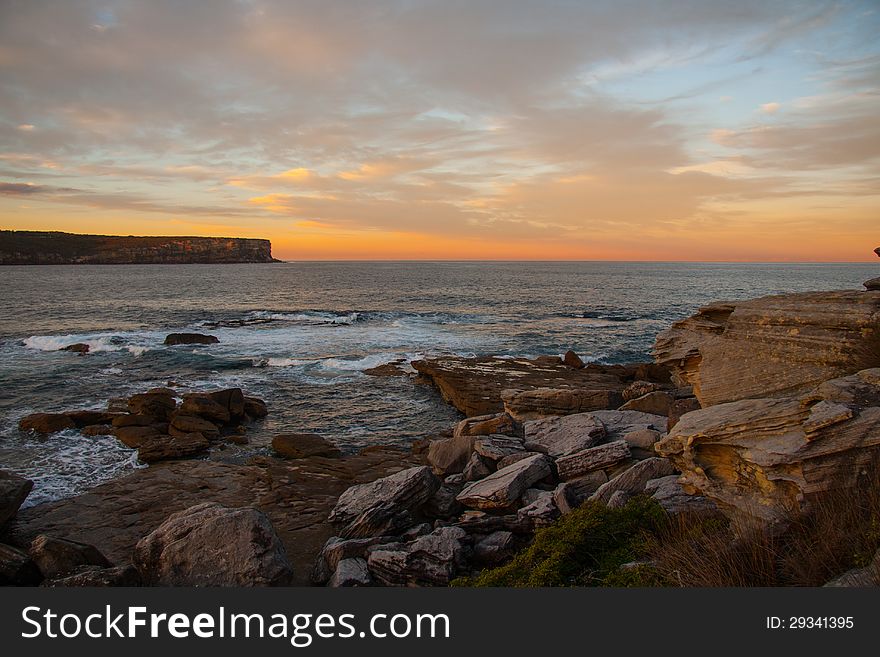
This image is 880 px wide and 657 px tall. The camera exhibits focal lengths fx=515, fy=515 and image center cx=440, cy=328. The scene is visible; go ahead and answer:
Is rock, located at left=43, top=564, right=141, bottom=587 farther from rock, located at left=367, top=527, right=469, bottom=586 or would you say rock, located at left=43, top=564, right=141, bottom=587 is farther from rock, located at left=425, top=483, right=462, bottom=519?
rock, located at left=425, top=483, right=462, bottom=519

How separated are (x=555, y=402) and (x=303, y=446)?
894 cm

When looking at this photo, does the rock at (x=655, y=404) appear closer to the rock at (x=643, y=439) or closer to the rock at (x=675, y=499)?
the rock at (x=643, y=439)

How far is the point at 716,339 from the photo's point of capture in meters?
12.2

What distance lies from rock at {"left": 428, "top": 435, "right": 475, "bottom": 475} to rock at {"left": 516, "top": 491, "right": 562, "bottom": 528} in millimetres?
4255

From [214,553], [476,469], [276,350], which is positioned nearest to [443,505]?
[476,469]

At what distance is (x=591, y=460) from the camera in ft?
37.8

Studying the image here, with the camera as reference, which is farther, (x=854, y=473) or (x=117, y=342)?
(x=117, y=342)

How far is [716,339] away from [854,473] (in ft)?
19.8

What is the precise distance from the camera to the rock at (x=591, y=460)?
37.5 ft

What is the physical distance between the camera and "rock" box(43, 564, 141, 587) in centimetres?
747

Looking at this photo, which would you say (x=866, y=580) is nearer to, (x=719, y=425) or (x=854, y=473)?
(x=854, y=473)

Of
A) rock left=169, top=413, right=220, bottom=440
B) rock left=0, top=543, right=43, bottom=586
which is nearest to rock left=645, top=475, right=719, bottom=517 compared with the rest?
rock left=0, top=543, right=43, bottom=586

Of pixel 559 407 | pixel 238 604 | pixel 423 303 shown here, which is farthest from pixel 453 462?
pixel 423 303

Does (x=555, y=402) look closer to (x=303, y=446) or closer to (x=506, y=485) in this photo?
(x=506, y=485)
